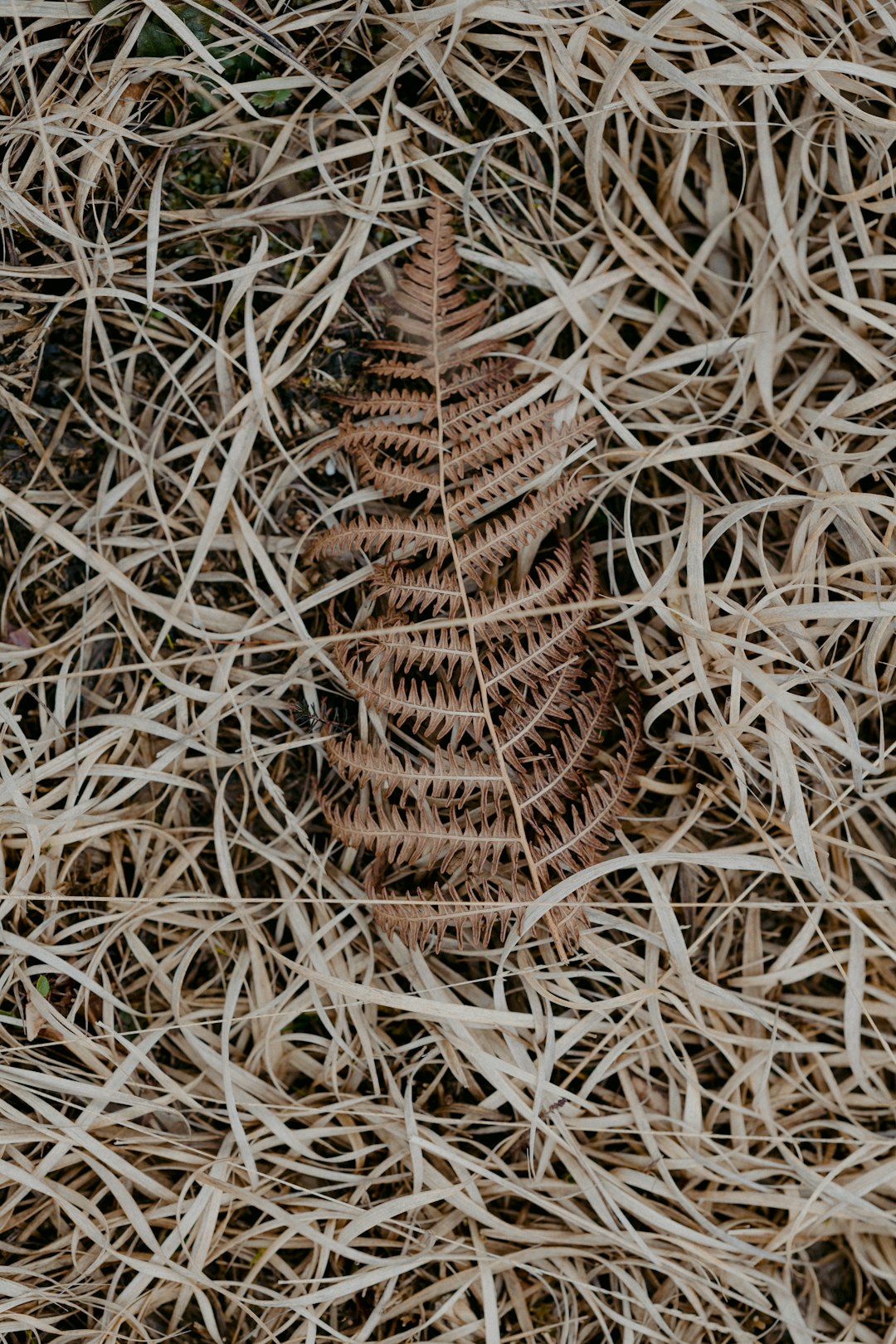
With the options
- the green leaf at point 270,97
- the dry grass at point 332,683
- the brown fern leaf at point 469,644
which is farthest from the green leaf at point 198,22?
the brown fern leaf at point 469,644

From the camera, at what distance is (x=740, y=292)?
1.97 meters

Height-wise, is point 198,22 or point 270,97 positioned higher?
point 198,22

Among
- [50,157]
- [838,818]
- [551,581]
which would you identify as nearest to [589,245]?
[551,581]

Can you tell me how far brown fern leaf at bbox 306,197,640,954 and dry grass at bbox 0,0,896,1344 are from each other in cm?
12

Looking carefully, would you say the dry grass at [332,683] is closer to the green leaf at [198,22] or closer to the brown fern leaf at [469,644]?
the green leaf at [198,22]

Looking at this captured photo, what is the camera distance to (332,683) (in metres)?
1.97

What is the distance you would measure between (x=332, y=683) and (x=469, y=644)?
1.09 ft

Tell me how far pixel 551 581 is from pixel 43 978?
1.28m

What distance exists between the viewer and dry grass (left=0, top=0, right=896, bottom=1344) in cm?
183

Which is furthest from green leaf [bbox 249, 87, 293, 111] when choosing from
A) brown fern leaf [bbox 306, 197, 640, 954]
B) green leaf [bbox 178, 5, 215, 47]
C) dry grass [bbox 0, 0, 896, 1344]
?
brown fern leaf [bbox 306, 197, 640, 954]

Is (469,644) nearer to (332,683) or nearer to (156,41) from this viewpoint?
(332,683)

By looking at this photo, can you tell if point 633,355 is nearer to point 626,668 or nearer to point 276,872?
point 626,668

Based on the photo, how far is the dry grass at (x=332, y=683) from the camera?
6.01 feet

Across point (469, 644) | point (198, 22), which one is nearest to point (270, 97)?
point (198, 22)
